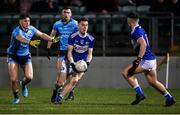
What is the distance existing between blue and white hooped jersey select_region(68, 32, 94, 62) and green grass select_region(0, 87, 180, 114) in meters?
1.11

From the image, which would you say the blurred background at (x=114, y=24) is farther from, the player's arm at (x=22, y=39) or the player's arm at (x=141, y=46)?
the player's arm at (x=141, y=46)

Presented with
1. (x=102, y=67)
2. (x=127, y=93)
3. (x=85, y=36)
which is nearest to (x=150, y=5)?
(x=102, y=67)

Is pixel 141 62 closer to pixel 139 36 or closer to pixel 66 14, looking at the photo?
pixel 139 36

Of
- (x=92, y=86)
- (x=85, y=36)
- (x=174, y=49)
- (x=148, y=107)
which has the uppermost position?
(x=85, y=36)

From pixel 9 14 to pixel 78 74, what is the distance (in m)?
7.44

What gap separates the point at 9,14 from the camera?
886 inches

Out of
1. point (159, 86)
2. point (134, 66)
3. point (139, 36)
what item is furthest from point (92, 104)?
point (139, 36)

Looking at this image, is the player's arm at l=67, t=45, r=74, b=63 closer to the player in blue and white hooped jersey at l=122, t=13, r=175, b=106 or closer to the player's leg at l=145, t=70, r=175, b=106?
the player in blue and white hooped jersey at l=122, t=13, r=175, b=106

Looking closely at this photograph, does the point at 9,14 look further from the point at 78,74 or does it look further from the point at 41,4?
the point at 78,74

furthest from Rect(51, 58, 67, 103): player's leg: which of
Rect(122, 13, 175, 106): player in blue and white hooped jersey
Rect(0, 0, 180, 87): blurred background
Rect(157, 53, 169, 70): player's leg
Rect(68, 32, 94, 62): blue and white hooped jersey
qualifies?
Rect(157, 53, 169, 70): player's leg

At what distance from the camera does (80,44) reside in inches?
629

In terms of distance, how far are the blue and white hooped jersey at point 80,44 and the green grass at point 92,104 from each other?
1106mm

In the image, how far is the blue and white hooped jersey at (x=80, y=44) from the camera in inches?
627

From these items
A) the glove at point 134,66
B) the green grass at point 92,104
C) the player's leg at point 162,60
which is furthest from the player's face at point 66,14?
the player's leg at point 162,60
